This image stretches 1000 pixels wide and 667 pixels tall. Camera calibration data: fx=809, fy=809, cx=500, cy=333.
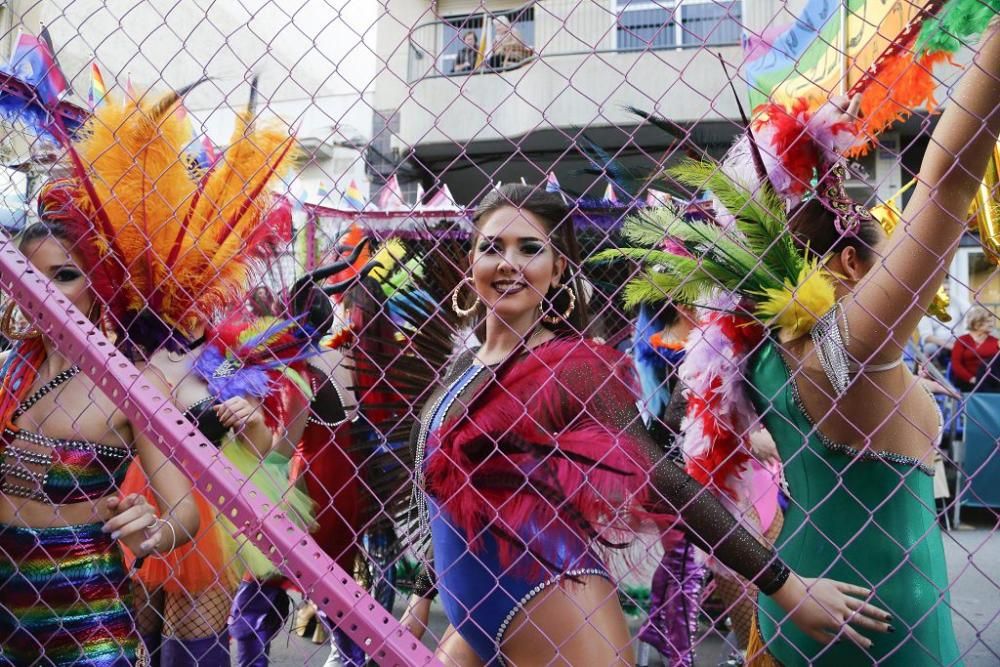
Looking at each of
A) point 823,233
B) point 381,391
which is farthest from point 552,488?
point 381,391

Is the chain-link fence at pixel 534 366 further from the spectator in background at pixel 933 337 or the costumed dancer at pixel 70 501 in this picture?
the spectator in background at pixel 933 337

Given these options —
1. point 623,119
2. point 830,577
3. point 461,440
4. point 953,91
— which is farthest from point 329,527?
point 623,119

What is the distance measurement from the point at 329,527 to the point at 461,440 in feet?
7.02

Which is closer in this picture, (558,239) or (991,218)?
(558,239)

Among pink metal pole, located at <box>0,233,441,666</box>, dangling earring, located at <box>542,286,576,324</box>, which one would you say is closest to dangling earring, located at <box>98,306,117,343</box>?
pink metal pole, located at <box>0,233,441,666</box>

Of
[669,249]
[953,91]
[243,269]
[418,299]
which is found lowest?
[418,299]

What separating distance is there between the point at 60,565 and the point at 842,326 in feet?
6.44

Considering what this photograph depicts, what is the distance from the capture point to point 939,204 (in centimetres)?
147

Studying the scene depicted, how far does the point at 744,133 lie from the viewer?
1.84 meters

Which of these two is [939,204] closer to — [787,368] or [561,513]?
[787,368]

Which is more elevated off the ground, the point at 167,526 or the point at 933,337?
the point at 167,526

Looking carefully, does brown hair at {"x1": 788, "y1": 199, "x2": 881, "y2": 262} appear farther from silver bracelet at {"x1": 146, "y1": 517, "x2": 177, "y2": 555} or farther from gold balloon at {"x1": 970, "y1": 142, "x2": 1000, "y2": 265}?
silver bracelet at {"x1": 146, "y1": 517, "x2": 177, "y2": 555}

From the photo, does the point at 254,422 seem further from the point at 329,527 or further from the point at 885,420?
the point at 885,420

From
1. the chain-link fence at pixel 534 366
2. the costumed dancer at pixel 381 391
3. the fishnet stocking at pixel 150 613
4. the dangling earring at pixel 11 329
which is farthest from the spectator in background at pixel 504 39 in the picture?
the fishnet stocking at pixel 150 613
